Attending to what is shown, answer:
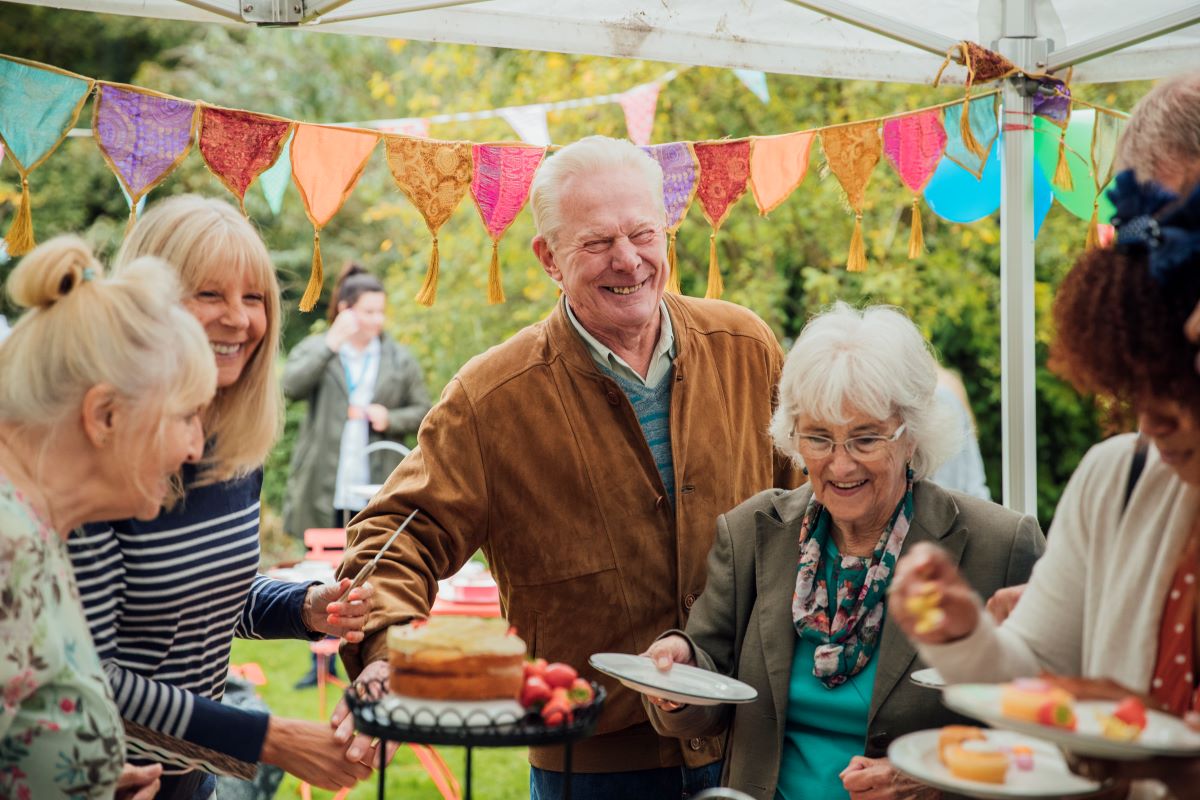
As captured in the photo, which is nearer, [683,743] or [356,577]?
[356,577]

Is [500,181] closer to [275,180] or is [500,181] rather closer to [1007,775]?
[275,180]

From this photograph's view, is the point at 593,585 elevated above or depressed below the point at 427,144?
below

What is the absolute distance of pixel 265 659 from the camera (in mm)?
7766

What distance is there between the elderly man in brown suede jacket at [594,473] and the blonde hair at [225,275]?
1.33ft

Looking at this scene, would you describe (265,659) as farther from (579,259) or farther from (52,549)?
(52,549)

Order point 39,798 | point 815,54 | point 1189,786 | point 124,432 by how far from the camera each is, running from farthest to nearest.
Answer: point 815,54 < point 124,432 < point 39,798 < point 1189,786

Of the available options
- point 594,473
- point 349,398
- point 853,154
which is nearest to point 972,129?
point 853,154

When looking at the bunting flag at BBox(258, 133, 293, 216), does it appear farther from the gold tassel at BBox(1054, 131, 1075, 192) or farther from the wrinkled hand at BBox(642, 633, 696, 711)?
the gold tassel at BBox(1054, 131, 1075, 192)

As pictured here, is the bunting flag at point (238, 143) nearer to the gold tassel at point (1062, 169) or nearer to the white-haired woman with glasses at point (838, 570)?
the white-haired woman with glasses at point (838, 570)

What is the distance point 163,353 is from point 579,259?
1.21 metres

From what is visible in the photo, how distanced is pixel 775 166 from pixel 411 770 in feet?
11.0

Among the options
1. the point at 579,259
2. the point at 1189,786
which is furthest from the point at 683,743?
the point at 1189,786

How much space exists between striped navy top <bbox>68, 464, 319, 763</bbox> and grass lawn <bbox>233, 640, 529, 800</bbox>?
2.89m

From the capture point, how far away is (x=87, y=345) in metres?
1.80
